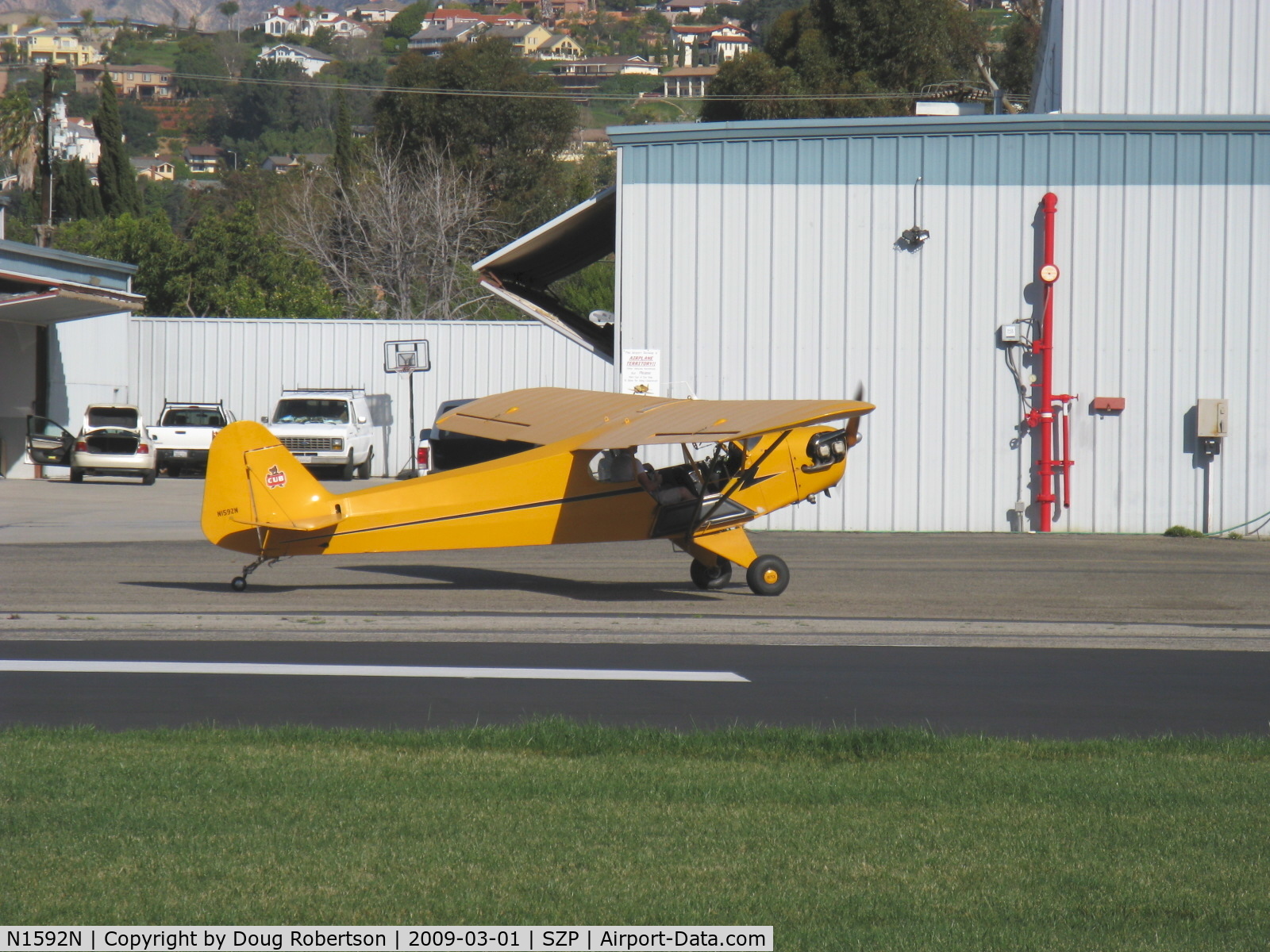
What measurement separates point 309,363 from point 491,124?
94.6 feet

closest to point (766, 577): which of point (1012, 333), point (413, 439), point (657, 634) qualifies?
point (657, 634)

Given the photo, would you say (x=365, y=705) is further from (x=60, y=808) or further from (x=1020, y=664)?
(x=1020, y=664)

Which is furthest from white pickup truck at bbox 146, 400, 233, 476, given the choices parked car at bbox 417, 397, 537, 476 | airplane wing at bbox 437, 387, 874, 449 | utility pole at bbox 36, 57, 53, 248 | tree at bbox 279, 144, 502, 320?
utility pole at bbox 36, 57, 53, 248

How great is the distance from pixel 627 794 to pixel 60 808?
2.49m

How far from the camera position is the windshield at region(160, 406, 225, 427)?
31.8 m

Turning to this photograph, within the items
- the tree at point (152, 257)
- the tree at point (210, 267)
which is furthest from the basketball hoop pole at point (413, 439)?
the tree at point (152, 257)

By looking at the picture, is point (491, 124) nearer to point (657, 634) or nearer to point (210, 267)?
point (210, 267)

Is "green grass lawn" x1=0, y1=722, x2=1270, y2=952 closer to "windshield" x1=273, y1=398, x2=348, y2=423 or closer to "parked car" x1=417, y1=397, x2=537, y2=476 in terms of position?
"parked car" x1=417, y1=397, x2=537, y2=476

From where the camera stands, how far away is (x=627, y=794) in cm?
627

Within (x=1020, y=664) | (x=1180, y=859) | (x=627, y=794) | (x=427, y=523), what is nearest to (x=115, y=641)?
(x=427, y=523)

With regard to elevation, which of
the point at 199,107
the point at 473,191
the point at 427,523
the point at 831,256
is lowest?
the point at 427,523

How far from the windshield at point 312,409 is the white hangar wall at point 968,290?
13.0m

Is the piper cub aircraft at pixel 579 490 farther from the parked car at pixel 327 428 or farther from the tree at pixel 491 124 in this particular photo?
the tree at pixel 491 124

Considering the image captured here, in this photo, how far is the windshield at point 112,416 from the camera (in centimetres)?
3002
